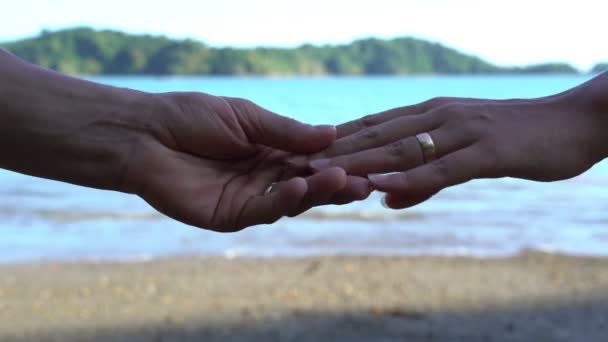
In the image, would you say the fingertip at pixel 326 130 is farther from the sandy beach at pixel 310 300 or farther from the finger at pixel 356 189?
the sandy beach at pixel 310 300

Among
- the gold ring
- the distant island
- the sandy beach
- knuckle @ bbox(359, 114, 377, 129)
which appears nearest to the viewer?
the gold ring

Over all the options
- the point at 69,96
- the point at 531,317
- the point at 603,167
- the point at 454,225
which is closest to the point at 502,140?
the point at 69,96

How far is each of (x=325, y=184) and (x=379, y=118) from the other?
41 centimetres

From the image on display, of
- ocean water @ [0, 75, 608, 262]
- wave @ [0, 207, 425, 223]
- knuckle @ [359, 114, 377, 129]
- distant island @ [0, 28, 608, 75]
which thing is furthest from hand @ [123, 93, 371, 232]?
distant island @ [0, 28, 608, 75]

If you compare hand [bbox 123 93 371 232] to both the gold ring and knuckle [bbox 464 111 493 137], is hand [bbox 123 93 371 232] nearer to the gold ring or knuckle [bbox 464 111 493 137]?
the gold ring

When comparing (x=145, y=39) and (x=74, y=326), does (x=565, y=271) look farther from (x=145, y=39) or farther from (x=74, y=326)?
(x=145, y=39)

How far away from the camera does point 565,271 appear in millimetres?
7938

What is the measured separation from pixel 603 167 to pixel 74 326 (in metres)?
16.1

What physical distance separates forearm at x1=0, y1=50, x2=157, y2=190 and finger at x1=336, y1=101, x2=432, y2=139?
591mm

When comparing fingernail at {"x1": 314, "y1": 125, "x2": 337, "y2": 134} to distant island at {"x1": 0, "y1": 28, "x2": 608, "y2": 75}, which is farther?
distant island at {"x1": 0, "y1": 28, "x2": 608, "y2": 75}

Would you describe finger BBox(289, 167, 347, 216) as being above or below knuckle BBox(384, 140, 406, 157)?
below

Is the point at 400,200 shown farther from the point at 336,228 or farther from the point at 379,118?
the point at 336,228

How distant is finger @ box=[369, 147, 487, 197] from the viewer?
6.18ft

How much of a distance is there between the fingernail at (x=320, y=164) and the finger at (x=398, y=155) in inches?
1.2
